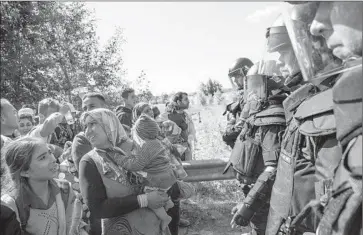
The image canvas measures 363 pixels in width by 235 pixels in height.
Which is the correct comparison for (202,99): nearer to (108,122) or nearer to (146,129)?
(146,129)

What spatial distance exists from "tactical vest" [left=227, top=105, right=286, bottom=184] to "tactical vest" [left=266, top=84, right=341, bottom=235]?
547 millimetres

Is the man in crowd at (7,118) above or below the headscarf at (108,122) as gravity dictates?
above

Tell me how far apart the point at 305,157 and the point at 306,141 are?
0.09 m

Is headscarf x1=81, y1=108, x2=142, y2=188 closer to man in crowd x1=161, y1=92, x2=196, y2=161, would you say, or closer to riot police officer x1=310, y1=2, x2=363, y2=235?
riot police officer x1=310, y1=2, x2=363, y2=235

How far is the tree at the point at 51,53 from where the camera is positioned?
8.88m

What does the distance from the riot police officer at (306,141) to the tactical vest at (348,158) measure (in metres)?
0.18

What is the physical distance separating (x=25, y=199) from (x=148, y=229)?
0.89 meters

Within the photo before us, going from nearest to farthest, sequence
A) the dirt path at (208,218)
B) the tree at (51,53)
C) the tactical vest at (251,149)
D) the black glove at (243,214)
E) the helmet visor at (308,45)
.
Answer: the helmet visor at (308,45) → the black glove at (243,214) → the tactical vest at (251,149) → the dirt path at (208,218) → the tree at (51,53)

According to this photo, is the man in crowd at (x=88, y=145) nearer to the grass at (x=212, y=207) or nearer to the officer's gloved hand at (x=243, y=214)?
the officer's gloved hand at (x=243, y=214)

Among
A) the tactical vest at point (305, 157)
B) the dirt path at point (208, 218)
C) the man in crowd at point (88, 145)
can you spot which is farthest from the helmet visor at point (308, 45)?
the dirt path at point (208, 218)

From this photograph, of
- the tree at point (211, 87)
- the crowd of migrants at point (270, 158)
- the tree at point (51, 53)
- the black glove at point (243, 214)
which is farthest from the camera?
the tree at point (211, 87)

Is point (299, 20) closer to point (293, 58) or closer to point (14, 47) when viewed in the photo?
point (293, 58)

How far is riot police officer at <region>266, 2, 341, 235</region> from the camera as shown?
5.19 feet

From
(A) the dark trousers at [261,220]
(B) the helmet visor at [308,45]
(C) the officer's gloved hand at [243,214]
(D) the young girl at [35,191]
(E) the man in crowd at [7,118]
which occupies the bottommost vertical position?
(A) the dark trousers at [261,220]
